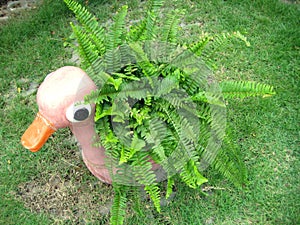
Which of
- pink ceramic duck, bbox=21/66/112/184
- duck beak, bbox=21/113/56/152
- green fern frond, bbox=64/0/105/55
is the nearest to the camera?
pink ceramic duck, bbox=21/66/112/184

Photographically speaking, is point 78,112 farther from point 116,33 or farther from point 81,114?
point 116,33

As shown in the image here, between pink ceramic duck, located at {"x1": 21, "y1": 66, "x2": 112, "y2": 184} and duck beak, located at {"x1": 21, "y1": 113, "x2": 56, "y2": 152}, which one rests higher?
pink ceramic duck, located at {"x1": 21, "y1": 66, "x2": 112, "y2": 184}

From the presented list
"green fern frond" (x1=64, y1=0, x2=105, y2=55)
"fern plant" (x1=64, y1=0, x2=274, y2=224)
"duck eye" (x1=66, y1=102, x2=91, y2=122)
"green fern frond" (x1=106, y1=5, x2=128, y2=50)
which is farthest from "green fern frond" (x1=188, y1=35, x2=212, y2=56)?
"duck eye" (x1=66, y1=102, x2=91, y2=122)

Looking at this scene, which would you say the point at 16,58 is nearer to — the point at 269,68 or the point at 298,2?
the point at 269,68

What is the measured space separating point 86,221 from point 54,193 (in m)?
0.38

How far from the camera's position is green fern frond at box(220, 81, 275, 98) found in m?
2.23

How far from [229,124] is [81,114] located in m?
1.64

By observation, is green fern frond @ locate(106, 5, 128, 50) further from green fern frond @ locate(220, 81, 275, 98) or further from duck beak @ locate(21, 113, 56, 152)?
green fern frond @ locate(220, 81, 275, 98)

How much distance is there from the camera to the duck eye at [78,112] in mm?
2148

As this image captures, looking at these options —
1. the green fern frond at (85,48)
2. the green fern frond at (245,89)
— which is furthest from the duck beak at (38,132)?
the green fern frond at (245,89)

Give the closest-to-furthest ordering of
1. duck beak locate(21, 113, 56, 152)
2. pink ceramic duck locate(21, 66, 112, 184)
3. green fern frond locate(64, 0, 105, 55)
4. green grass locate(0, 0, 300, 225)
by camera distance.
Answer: pink ceramic duck locate(21, 66, 112, 184), duck beak locate(21, 113, 56, 152), green fern frond locate(64, 0, 105, 55), green grass locate(0, 0, 300, 225)

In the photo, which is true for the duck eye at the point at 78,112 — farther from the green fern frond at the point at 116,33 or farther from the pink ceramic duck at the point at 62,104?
the green fern frond at the point at 116,33

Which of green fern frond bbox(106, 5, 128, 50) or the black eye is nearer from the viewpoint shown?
the black eye

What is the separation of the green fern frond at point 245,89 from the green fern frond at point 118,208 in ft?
3.00
